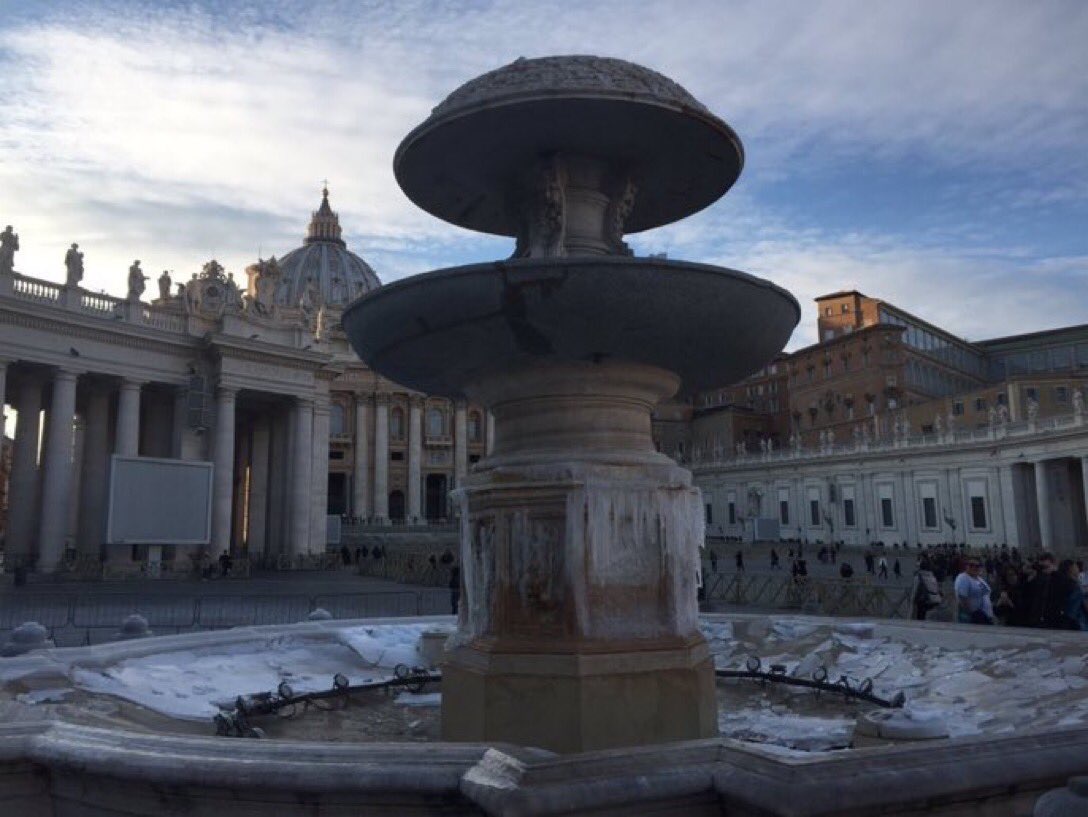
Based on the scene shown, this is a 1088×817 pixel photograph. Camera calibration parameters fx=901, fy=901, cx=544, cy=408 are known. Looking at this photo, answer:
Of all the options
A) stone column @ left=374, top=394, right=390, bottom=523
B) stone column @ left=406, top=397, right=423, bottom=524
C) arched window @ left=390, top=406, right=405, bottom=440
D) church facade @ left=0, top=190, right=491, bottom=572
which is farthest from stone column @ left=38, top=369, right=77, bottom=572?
arched window @ left=390, top=406, right=405, bottom=440

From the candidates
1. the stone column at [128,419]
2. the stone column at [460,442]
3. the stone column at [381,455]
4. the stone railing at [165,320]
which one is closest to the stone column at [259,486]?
the stone railing at [165,320]

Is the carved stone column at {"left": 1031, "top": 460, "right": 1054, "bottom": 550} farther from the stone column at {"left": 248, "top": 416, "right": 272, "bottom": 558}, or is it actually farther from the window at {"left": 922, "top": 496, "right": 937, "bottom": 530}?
the stone column at {"left": 248, "top": 416, "right": 272, "bottom": 558}

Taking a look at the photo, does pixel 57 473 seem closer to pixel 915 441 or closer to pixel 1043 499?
pixel 915 441

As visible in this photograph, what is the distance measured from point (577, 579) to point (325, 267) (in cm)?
11468

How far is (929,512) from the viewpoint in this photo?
53.3 meters

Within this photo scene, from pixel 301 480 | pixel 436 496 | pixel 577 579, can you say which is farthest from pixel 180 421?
pixel 436 496

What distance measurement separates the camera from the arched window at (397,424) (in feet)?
285

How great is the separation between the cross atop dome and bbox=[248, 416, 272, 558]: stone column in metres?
79.4

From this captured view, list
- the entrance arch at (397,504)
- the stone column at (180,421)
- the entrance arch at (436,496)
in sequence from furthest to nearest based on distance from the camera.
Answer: the entrance arch at (436,496) < the entrance arch at (397,504) < the stone column at (180,421)

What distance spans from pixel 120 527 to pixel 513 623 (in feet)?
72.8

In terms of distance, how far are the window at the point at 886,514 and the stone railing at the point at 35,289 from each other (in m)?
46.7

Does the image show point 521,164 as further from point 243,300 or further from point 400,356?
point 243,300

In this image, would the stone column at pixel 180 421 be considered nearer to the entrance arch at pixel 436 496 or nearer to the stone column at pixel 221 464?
the stone column at pixel 221 464

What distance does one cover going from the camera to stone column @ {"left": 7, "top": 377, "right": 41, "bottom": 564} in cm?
3300
